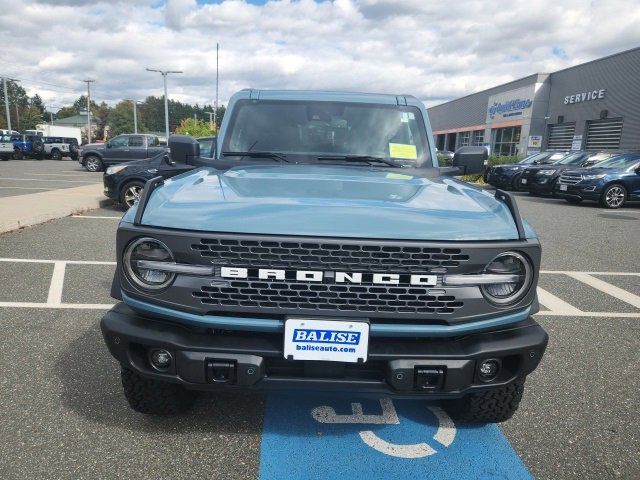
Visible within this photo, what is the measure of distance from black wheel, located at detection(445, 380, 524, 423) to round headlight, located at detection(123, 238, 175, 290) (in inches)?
63.1

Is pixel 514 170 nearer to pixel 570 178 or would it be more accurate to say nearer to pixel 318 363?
pixel 570 178

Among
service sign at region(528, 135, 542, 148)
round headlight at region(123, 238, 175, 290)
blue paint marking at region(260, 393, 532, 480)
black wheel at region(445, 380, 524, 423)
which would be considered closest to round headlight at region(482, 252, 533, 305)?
black wheel at region(445, 380, 524, 423)

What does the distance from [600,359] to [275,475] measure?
2.68m

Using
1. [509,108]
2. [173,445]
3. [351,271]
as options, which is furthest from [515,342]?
[509,108]

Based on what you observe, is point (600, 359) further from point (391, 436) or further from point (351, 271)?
point (351, 271)

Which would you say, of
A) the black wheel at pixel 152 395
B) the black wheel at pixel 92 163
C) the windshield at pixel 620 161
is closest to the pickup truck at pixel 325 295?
the black wheel at pixel 152 395

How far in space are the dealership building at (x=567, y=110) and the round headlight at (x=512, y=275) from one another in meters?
26.2

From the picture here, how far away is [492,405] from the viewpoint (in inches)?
102

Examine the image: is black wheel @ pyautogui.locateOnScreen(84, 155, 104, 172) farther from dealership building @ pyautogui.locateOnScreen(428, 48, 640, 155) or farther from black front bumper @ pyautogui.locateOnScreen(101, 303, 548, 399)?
dealership building @ pyautogui.locateOnScreen(428, 48, 640, 155)

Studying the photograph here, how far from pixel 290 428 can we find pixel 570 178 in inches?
543

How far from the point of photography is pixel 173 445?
250 cm

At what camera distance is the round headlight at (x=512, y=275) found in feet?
7.00

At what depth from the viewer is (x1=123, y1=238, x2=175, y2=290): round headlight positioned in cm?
211

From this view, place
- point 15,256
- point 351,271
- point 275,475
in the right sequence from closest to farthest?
point 351,271, point 275,475, point 15,256
